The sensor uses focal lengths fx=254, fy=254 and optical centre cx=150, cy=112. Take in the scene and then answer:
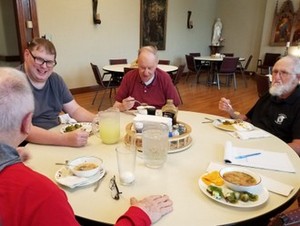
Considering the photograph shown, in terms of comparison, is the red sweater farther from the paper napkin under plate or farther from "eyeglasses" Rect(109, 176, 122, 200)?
the paper napkin under plate

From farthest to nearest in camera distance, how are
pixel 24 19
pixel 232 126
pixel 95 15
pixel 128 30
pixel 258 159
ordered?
pixel 128 30, pixel 95 15, pixel 24 19, pixel 232 126, pixel 258 159

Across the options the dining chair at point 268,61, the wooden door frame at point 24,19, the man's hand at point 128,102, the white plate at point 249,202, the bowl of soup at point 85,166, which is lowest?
the dining chair at point 268,61

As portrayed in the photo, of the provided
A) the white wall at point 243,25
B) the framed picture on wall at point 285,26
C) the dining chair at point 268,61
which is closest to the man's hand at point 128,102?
the dining chair at point 268,61

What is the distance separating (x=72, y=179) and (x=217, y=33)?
30.2 feet

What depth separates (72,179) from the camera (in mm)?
1022

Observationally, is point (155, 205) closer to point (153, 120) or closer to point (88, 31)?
point (153, 120)

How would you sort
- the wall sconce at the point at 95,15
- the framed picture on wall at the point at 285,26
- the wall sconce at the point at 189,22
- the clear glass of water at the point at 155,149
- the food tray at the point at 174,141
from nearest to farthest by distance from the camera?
the clear glass of water at the point at 155,149, the food tray at the point at 174,141, the wall sconce at the point at 95,15, the framed picture on wall at the point at 285,26, the wall sconce at the point at 189,22

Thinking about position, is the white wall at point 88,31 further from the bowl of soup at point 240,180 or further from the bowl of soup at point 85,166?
the bowl of soup at point 240,180

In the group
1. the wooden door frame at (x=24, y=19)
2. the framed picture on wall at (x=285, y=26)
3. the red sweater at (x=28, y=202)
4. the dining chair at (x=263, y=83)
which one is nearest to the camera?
the red sweater at (x=28, y=202)

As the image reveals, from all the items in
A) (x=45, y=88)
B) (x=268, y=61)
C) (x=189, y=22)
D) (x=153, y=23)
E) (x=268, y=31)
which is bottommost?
(x=268, y=61)

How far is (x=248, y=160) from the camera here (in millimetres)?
1249

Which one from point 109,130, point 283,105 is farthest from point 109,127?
point 283,105

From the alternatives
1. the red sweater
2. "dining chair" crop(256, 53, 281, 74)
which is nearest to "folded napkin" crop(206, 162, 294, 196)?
the red sweater

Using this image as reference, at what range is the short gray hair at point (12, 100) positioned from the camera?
637 millimetres
